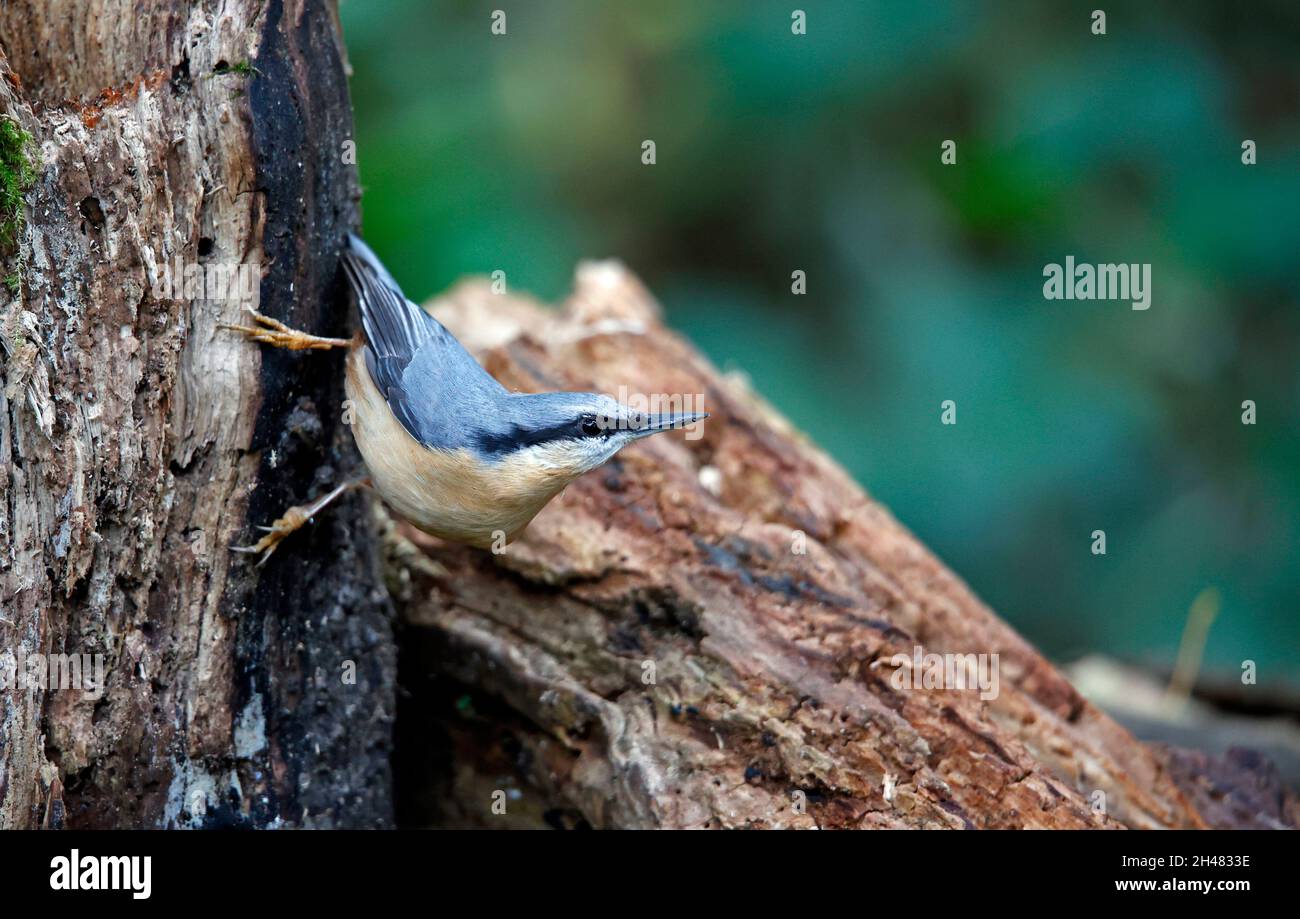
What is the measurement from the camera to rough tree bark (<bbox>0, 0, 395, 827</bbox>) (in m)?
2.28

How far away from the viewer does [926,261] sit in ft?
17.6

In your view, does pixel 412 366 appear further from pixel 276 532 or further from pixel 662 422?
pixel 662 422

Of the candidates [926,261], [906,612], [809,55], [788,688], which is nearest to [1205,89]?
[926,261]

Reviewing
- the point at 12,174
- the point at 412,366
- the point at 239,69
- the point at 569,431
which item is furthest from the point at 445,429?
the point at 12,174

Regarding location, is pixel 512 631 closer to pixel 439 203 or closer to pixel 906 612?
pixel 906 612

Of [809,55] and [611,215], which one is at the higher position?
[809,55]

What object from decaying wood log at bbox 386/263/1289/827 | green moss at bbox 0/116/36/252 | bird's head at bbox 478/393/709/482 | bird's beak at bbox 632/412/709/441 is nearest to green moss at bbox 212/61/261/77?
green moss at bbox 0/116/36/252

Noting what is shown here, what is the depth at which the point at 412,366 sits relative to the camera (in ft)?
9.18

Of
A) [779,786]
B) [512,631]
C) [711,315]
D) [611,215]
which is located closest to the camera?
[779,786]

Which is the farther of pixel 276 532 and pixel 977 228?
pixel 977 228

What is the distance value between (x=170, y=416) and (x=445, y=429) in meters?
0.60

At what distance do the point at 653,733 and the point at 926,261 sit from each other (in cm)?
320

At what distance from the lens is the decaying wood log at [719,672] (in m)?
2.74

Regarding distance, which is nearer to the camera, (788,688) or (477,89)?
(788,688)
